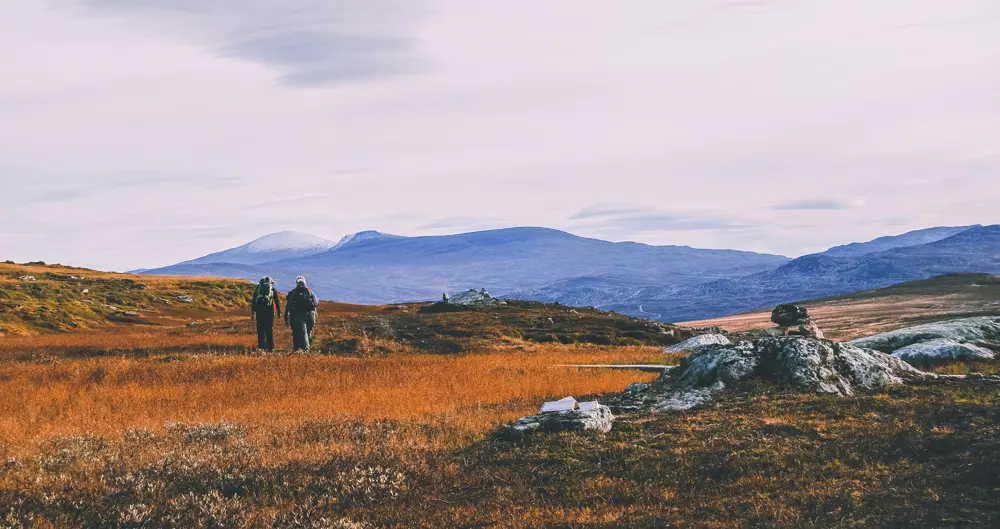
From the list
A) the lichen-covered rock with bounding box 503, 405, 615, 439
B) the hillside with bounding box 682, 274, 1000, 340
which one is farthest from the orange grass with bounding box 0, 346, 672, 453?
the hillside with bounding box 682, 274, 1000, 340

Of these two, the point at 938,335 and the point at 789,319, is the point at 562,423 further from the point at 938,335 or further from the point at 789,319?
the point at 789,319

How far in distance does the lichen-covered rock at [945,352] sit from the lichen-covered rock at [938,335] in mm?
1400

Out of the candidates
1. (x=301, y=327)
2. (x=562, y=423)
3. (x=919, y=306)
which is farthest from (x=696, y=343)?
(x=919, y=306)

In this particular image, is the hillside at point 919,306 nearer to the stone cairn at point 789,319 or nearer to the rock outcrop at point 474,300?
the stone cairn at point 789,319

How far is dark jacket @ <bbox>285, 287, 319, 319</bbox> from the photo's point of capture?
27.9 metres

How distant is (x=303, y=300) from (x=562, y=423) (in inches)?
719

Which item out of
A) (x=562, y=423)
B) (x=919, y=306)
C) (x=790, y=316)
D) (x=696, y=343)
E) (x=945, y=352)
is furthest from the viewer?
(x=919, y=306)

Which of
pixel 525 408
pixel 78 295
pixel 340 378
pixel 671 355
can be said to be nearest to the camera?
pixel 525 408

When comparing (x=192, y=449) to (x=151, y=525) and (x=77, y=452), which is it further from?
(x=151, y=525)

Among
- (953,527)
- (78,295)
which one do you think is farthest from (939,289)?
(953,527)

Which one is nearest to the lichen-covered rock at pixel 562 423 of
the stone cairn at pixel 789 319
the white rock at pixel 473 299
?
the stone cairn at pixel 789 319

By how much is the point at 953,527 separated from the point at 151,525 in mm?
8858

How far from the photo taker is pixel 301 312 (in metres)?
28.6

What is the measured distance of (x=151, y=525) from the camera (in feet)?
27.7
